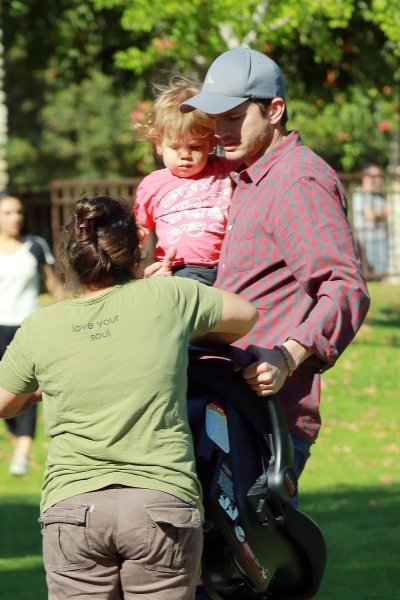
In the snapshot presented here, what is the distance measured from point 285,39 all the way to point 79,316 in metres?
13.0

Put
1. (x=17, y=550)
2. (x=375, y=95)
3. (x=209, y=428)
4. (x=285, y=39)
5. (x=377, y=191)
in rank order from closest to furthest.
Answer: (x=209, y=428) < (x=17, y=550) < (x=285, y=39) < (x=377, y=191) < (x=375, y=95)

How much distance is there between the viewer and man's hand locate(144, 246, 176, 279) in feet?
13.4

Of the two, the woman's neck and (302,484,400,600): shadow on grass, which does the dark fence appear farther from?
the woman's neck

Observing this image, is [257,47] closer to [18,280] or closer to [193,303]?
[18,280]

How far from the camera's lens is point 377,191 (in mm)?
20266

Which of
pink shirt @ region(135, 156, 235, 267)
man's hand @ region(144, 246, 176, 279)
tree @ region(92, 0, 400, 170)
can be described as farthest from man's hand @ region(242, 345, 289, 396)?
tree @ region(92, 0, 400, 170)

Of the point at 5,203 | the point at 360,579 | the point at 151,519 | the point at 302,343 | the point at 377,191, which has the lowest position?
the point at 377,191

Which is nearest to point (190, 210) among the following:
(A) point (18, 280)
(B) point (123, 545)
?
(B) point (123, 545)

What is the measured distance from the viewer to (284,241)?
3.94m

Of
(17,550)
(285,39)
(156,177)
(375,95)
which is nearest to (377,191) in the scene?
(375,95)

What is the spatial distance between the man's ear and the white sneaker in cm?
665

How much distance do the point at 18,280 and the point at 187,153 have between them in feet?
19.6

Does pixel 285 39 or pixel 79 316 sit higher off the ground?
pixel 79 316

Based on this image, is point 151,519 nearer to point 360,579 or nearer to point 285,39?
point 360,579
